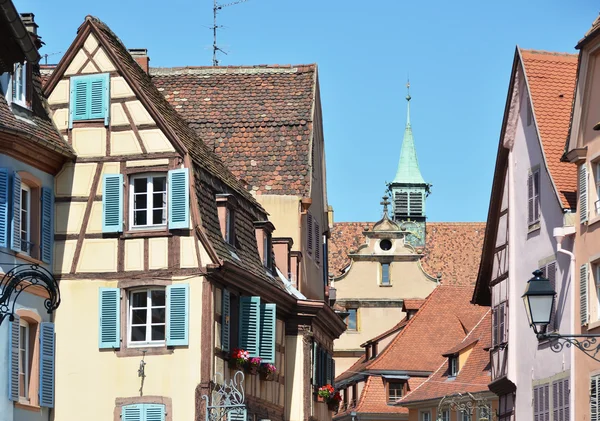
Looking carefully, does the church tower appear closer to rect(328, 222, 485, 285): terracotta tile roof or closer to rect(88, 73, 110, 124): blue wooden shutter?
rect(328, 222, 485, 285): terracotta tile roof

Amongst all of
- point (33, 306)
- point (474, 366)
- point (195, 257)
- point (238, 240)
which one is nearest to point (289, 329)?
point (238, 240)

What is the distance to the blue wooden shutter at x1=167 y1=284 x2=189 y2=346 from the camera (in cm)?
2873

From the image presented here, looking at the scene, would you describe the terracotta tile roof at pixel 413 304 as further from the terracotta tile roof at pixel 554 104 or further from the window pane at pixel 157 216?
the window pane at pixel 157 216

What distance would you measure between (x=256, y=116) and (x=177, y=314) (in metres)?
11.8

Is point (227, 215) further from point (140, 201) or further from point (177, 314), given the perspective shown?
point (177, 314)

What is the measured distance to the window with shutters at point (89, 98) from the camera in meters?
30.3

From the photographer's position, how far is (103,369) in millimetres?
29000

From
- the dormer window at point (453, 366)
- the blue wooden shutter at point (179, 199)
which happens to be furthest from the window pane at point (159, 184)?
the dormer window at point (453, 366)

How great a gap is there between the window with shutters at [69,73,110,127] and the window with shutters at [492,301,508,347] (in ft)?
37.4

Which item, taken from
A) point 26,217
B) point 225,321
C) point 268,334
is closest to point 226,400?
point 225,321

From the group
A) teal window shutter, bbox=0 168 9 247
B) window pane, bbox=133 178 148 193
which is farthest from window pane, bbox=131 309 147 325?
teal window shutter, bbox=0 168 9 247

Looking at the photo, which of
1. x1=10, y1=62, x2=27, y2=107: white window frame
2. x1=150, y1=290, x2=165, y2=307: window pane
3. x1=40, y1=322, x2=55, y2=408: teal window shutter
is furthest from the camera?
x1=150, y1=290, x2=165, y2=307: window pane

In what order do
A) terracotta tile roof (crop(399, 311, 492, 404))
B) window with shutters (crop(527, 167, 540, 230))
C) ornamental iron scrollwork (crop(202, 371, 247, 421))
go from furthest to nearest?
terracotta tile roof (crop(399, 311, 492, 404)) < window with shutters (crop(527, 167, 540, 230)) < ornamental iron scrollwork (crop(202, 371, 247, 421))

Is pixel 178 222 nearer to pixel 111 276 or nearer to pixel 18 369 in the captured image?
pixel 111 276
